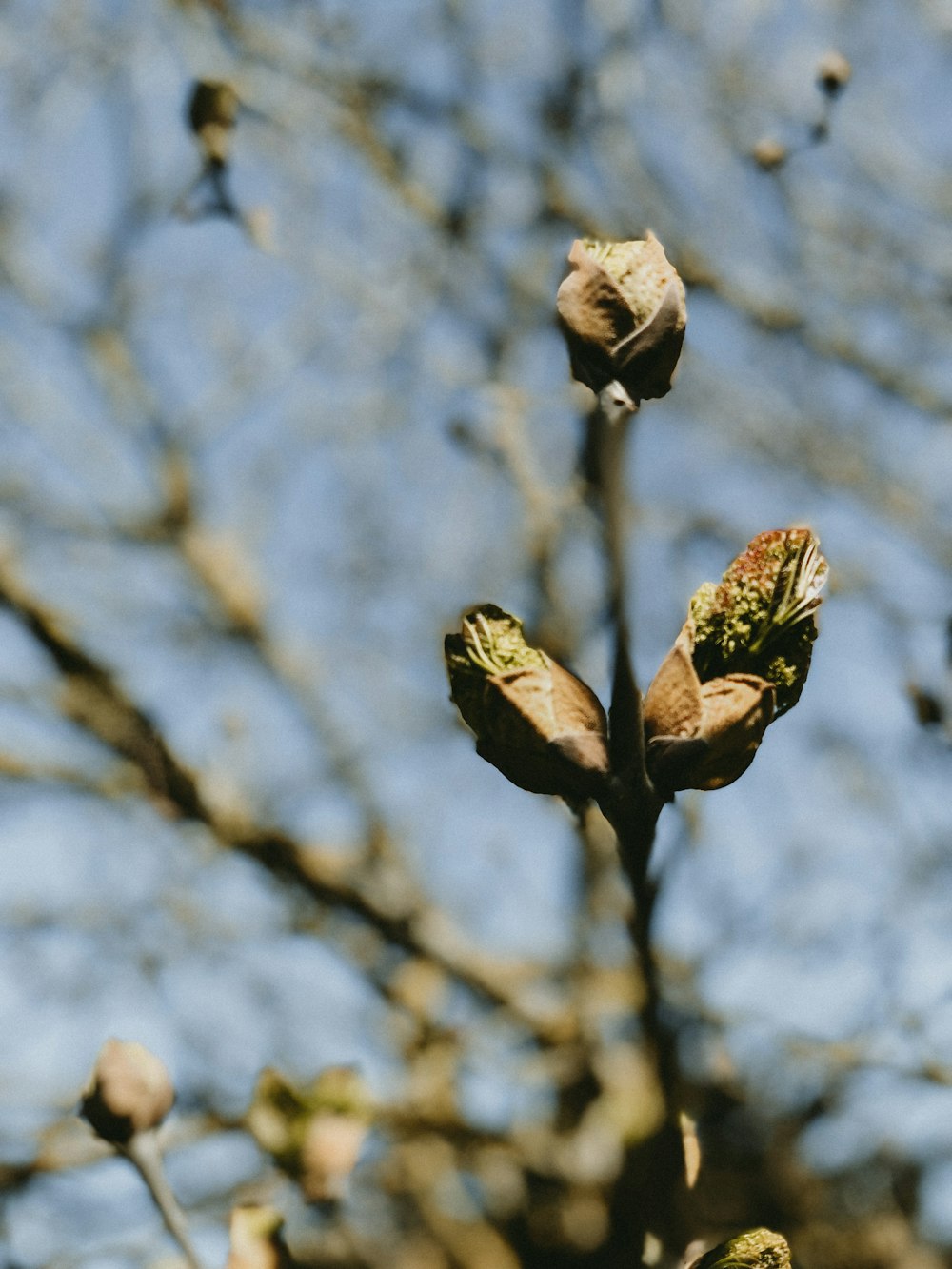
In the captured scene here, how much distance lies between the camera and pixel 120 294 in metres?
4.18

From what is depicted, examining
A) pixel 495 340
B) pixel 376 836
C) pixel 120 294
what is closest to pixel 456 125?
pixel 495 340

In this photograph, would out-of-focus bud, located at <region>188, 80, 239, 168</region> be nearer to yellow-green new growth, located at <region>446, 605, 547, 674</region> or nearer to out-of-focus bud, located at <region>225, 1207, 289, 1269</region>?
yellow-green new growth, located at <region>446, 605, 547, 674</region>

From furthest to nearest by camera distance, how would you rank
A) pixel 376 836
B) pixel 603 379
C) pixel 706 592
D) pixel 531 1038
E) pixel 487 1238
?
pixel 376 836
pixel 531 1038
pixel 487 1238
pixel 706 592
pixel 603 379

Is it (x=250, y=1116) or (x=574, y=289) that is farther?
(x=250, y=1116)

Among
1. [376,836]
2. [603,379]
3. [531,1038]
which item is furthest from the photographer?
[376,836]

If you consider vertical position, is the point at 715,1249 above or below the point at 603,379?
below

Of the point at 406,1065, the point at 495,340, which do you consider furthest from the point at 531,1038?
the point at 495,340

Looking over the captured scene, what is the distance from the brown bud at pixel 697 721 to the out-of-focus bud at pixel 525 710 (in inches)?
1.6

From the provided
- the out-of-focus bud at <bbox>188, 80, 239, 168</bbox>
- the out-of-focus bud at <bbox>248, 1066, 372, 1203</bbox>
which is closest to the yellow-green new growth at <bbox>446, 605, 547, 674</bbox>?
the out-of-focus bud at <bbox>248, 1066, 372, 1203</bbox>

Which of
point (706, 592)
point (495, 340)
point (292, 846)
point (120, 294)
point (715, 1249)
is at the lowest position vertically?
point (715, 1249)

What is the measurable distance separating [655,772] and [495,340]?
3.49m

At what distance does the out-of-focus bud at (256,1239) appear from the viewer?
2.24ft

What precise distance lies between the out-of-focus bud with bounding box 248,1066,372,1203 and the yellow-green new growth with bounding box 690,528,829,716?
0.40m

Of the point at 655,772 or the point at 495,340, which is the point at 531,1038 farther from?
the point at 655,772
